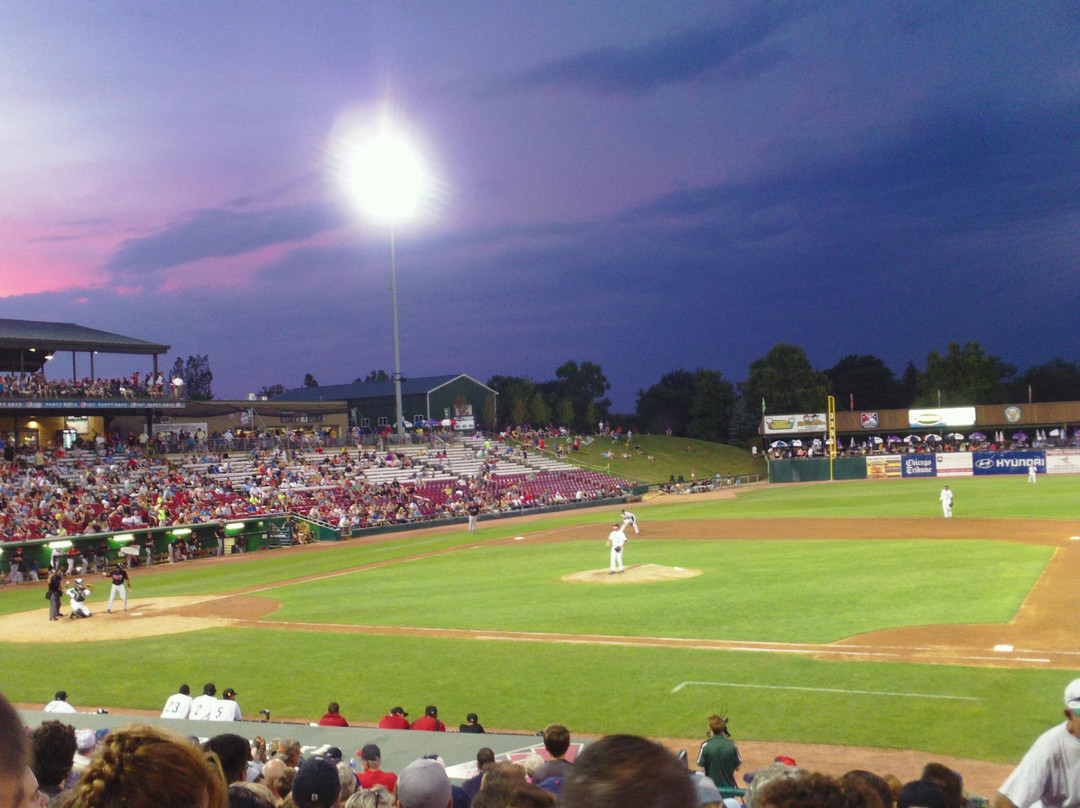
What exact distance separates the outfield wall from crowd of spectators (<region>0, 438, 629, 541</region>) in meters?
20.3

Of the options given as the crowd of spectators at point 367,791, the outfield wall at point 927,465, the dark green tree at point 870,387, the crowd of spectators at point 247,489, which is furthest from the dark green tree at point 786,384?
the crowd of spectators at point 367,791

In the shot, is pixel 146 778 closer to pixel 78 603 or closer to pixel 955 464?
pixel 78 603

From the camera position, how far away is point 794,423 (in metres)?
90.0

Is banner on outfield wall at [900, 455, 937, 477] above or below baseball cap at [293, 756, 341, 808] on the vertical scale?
below

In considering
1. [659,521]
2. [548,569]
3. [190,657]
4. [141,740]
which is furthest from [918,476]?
[141,740]

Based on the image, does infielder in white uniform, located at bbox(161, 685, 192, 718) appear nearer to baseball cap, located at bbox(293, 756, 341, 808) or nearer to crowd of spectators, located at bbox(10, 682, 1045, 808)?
crowd of spectators, located at bbox(10, 682, 1045, 808)

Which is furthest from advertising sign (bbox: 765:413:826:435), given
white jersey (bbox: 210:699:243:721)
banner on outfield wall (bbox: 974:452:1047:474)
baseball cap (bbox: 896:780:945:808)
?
baseball cap (bbox: 896:780:945:808)

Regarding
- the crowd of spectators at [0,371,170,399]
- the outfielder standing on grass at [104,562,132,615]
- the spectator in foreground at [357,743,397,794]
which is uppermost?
the crowd of spectators at [0,371,170,399]

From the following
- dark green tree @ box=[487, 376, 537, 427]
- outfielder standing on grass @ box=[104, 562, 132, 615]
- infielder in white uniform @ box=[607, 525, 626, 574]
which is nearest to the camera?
outfielder standing on grass @ box=[104, 562, 132, 615]

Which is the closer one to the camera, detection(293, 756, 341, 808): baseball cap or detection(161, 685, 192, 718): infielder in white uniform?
detection(293, 756, 341, 808): baseball cap

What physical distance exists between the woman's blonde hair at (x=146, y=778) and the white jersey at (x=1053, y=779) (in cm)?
565

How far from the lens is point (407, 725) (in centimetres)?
1134

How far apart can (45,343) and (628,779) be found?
178ft

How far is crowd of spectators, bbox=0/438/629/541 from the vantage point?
38.3 metres
